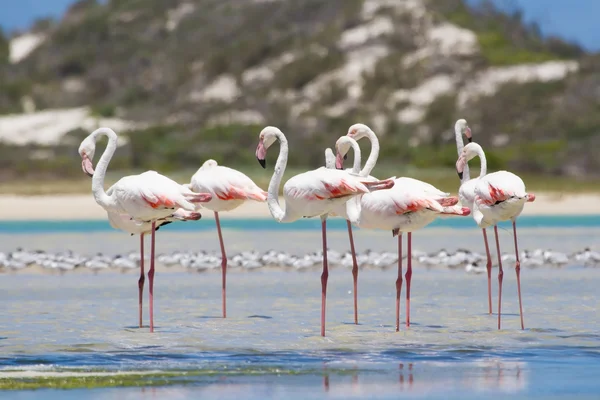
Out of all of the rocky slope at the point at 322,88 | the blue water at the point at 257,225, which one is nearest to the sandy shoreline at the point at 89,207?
the blue water at the point at 257,225

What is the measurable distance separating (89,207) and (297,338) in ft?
56.6

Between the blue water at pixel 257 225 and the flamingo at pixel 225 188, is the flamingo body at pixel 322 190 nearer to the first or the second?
the flamingo at pixel 225 188

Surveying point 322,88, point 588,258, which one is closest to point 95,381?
point 588,258

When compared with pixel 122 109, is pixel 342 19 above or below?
above

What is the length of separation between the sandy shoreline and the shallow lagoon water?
35.8 feet

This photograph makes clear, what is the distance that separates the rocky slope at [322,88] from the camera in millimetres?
39781

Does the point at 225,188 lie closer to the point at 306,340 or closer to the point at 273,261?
the point at 306,340

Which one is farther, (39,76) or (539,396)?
(39,76)

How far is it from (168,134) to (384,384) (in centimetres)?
3679

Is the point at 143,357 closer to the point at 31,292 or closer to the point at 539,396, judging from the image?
the point at 539,396

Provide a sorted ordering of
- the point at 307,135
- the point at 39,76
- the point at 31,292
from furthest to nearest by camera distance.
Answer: the point at 39,76 → the point at 307,135 → the point at 31,292

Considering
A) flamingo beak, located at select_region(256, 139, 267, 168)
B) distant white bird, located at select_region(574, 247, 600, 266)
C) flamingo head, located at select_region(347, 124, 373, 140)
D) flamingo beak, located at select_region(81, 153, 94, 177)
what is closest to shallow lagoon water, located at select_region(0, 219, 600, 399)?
distant white bird, located at select_region(574, 247, 600, 266)

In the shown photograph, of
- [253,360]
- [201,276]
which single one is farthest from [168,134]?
[253,360]

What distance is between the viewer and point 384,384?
23.1ft
